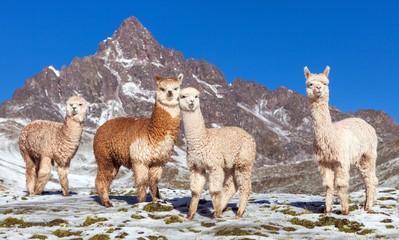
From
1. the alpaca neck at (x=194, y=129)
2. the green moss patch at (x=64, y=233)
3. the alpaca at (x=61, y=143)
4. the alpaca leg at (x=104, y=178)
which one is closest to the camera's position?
the green moss patch at (x=64, y=233)

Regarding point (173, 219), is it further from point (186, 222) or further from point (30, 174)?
point (30, 174)

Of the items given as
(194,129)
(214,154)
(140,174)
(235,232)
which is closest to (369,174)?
(214,154)

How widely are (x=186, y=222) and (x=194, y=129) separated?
3.78m

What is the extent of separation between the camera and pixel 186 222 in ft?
63.1

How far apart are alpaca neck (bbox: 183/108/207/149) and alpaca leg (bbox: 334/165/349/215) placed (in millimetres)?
5709

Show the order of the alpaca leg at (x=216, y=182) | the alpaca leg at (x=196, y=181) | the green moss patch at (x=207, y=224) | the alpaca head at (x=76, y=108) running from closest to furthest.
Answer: the green moss patch at (x=207, y=224), the alpaca leg at (x=216, y=182), the alpaca leg at (x=196, y=181), the alpaca head at (x=76, y=108)

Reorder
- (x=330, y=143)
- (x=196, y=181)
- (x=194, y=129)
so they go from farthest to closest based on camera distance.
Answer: (x=330, y=143) → (x=196, y=181) → (x=194, y=129)

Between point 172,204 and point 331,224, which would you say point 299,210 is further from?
point 172,204

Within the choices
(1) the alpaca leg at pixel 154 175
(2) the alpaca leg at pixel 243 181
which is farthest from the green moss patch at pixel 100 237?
(2) the alpaca leg at pixel 243 181

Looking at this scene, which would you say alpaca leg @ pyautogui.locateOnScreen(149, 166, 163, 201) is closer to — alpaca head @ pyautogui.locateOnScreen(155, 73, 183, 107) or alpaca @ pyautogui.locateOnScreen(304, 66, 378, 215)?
alpaca head @ pyautogui.locateOnScreen(155, 73, 183, 107)

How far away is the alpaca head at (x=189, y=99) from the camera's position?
1866 centimetres

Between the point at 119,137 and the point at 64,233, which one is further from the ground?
the point at 119,137

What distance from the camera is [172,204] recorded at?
75.6 ft

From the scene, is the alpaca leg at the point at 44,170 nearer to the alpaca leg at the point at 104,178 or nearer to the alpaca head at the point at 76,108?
the alpaca head at the point at 76,108
